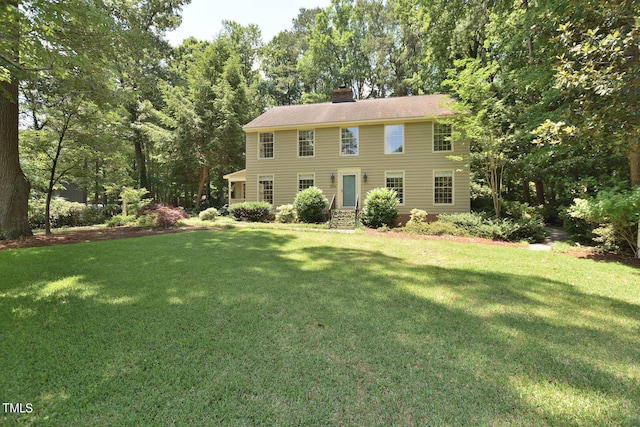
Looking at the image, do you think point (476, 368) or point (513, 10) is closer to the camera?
point (476, 368)

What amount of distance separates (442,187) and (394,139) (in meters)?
3.51

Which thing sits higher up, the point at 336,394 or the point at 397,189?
the point at 397,189

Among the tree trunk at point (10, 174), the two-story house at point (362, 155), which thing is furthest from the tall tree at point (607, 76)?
the tree trunk at point (10, 174)

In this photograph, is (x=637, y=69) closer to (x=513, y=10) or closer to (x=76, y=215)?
(x=513, y=10)

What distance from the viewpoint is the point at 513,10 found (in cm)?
1334

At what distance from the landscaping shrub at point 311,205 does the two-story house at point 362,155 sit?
56.0 inches

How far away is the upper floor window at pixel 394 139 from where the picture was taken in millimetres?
14781

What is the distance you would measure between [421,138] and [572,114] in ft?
25.1

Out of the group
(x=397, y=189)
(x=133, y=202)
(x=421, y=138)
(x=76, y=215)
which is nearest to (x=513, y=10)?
(x=421, y=138)

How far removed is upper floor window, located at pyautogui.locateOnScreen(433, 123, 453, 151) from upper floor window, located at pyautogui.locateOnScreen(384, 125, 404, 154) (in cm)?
162

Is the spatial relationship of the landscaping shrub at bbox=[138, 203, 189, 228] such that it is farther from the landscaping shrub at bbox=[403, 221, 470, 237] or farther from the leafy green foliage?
the leafy green foliage

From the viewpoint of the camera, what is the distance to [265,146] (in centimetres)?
1698

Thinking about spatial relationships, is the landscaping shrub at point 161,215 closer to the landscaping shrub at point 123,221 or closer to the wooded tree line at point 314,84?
the landscaping shrub at point 123,221

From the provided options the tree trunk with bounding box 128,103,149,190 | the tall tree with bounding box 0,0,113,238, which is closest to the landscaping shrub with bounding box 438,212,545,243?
the tall tree with bounding box 0,0,113,238
